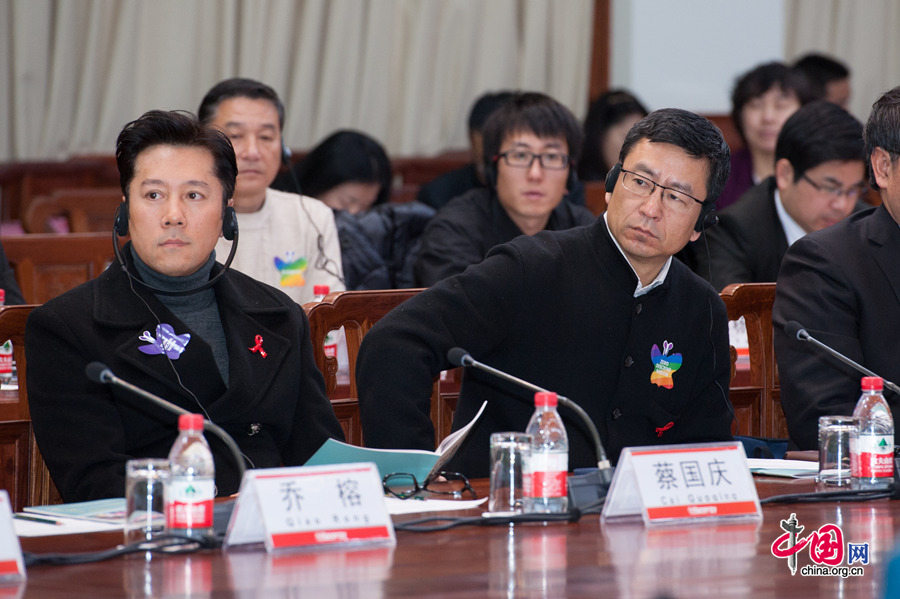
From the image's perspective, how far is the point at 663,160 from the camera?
7.88 feet

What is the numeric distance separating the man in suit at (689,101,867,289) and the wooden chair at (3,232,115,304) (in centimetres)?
170

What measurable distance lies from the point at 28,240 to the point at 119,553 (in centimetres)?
233

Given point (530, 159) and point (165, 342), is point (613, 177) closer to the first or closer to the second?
point (165, 342)

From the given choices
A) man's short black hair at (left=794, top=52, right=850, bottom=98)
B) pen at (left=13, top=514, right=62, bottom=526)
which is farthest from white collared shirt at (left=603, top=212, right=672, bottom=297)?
man's short black hair at (left=794, top=52, right=850, bottom=98)

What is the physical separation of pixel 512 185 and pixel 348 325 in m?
1.22

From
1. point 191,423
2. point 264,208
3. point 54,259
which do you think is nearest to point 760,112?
point 264,208

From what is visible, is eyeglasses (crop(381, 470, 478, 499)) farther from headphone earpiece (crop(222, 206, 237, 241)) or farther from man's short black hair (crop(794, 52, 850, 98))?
man's short black hair (crop(794, 52, 850, 98))

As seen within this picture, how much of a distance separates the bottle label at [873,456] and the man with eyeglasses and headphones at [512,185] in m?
1.93

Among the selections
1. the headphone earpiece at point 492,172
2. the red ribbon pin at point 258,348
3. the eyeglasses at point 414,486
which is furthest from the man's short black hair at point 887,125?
the headphone earpiece at point 492,172

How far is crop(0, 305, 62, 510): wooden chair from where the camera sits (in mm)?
2539

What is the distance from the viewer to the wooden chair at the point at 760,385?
3.18m

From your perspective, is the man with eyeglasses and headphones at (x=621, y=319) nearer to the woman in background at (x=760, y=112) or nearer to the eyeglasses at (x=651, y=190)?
the eyeglasses at (x=651, y=190)

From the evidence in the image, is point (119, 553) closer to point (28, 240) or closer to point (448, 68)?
point (28, 240)

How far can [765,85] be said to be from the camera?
192 inches
